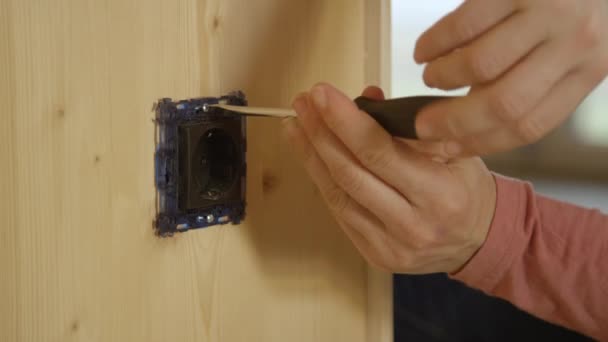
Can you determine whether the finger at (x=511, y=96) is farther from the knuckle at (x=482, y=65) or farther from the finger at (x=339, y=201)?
the finger at (x=339, y=201)

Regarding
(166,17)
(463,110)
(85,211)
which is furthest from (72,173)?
(463,110)

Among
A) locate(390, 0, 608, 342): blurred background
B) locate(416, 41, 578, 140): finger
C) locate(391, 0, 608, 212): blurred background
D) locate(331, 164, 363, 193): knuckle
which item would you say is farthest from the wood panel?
locate(391, 0, 608, 212): blurred background

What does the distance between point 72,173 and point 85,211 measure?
0.09ft

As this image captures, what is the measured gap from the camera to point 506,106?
0.33 m

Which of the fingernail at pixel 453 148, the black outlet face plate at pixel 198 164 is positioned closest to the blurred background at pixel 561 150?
the black outlet face plate at pixel 198 164

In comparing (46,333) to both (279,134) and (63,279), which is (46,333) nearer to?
(63,279)

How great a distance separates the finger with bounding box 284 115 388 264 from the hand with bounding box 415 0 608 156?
5.7 inches

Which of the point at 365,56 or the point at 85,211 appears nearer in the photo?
the point at 85,211

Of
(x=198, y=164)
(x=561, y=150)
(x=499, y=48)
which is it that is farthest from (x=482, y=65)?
(x=561, y=150)

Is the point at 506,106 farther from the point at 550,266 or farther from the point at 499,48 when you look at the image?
the point at 550,266

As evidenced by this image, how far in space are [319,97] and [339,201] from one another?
0.35ft

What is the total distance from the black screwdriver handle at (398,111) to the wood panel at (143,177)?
14cm

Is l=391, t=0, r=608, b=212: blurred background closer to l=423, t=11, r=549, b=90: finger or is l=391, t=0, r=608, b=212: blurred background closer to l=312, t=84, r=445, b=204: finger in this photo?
l=312, t=84, r=445, b=204: finger

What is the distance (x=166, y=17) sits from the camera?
0.47 metres
